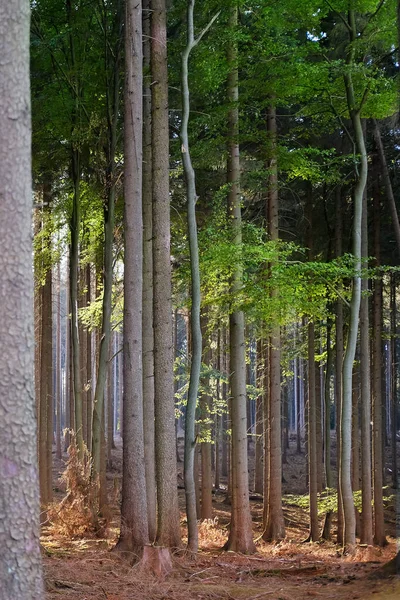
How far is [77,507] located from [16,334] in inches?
403

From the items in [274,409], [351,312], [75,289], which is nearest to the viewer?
[351,312]

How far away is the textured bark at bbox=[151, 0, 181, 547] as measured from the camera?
431 inches

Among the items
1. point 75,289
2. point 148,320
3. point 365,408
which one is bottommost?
point 365,408

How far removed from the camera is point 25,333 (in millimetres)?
4684

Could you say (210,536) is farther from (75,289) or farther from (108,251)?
(108,251)

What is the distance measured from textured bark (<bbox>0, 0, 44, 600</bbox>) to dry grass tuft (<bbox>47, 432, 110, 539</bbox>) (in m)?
9.53

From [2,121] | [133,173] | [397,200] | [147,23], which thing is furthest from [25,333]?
[397,200]

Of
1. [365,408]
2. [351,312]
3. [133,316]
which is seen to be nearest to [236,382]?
[351,312]

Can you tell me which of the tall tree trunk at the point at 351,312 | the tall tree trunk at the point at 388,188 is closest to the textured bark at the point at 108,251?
the tall tree trunk at the point at 351,312

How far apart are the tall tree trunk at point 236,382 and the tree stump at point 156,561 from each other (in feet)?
16.6

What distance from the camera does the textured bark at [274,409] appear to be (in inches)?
650

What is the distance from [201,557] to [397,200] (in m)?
12.5

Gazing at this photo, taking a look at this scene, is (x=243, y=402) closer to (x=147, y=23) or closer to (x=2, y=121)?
(x=147, y=23)

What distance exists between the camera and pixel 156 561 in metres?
9.30
